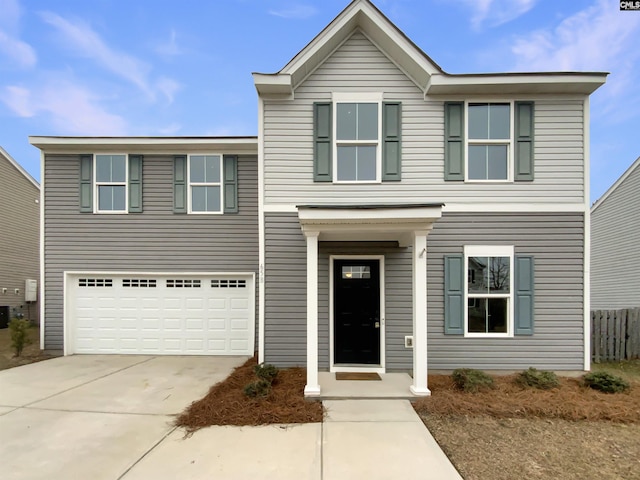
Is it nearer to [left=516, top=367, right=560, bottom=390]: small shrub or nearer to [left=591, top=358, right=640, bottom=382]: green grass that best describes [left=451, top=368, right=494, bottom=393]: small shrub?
[left=516, top=367, right=560, bottom=390]: small shrub

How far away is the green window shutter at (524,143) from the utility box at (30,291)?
55.0 feet

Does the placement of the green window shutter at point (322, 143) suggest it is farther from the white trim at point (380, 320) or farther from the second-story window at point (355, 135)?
the white trim at point (380, 320)

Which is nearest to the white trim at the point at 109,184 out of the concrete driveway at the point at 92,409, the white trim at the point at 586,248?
the concrete driveway at the point at 92,409

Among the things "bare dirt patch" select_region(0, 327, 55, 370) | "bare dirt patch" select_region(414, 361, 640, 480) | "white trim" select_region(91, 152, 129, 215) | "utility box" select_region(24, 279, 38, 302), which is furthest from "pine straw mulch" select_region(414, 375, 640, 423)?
"utility box" select_region(24, 279, 38, 302)

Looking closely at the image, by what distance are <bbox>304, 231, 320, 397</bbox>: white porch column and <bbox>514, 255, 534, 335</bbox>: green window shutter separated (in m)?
3.98

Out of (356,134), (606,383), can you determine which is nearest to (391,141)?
(356,134)

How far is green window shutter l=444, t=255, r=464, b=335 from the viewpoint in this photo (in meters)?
6.43

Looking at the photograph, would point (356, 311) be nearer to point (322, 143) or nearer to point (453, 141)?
point (322, 143)

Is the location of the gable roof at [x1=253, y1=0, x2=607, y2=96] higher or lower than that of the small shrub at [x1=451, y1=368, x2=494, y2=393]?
higher

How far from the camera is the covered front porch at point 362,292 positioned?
526cm

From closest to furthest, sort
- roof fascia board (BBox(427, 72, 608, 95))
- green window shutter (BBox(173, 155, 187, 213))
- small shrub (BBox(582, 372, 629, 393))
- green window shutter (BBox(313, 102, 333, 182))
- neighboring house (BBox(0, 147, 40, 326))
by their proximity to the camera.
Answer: small shrub (BBox(582, 372, 629, 393))
roof fascia board (BBox(427, 72, 608, 95))
green window shutter (BBox(313, 102, 333, 182))
green window shutter (BBox(173, 155, 187, 213))
neighboring house (BBox(0, 147, 40, 326))

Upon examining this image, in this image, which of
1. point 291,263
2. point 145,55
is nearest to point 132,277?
point 291,263

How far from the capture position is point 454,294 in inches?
254

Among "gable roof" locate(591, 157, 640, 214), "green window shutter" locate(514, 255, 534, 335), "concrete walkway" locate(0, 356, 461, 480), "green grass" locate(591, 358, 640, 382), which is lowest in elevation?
"green grass" locate(591, 358, 640, 382)
